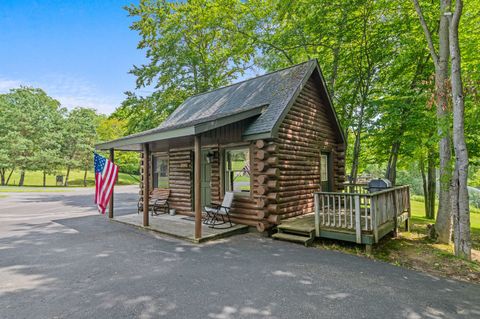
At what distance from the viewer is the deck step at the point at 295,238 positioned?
600 cm

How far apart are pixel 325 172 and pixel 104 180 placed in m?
7.64

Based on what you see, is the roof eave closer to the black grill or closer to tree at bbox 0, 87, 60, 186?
the black grill

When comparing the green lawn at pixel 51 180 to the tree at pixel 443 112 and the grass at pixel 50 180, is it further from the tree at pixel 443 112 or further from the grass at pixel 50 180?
the tree at pixel 443 112

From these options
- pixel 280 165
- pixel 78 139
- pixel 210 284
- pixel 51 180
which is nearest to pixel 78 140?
pixel 78 139

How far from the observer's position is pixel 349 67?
11977 mm

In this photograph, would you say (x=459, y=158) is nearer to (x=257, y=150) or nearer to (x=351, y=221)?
(x=351, y=221)

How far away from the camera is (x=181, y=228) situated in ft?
23.5

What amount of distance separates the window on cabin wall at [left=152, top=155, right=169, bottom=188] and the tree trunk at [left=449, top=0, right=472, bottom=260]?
8854 mm

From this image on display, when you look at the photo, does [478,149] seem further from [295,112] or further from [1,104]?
[1,104]

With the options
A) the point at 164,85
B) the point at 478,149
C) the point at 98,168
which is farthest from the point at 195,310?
the point at 164,85

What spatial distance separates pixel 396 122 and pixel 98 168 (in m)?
10.3

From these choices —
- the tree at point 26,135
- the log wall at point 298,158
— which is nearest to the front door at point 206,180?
the log wall at point 298,158

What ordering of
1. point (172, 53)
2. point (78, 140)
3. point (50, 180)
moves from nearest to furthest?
1. point (172, 53)
2. point (78, 140)
3. point (50, 180)

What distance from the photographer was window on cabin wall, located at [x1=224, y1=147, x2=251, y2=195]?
7512 mm
